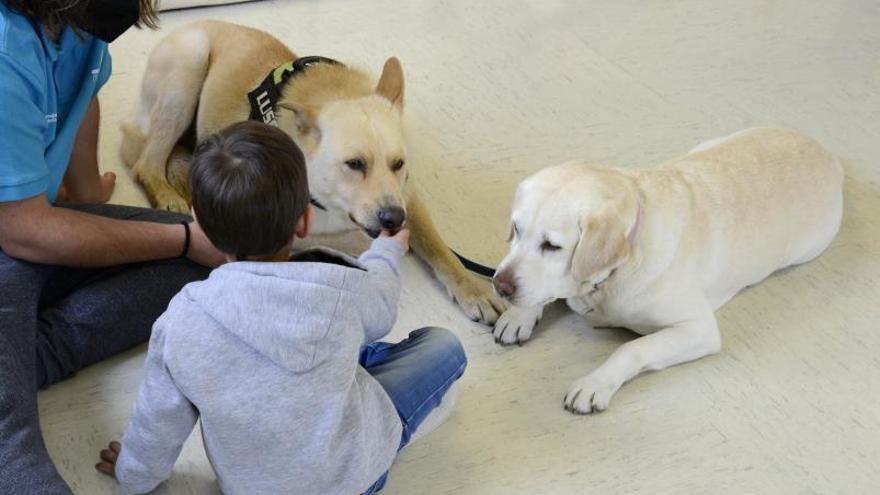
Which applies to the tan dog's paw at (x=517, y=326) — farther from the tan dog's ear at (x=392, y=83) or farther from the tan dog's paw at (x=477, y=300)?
the tan dog's ear at (x=392, y=83)

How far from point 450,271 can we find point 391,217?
219mm

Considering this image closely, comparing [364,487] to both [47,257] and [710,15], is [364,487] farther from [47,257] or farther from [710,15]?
[710,15]

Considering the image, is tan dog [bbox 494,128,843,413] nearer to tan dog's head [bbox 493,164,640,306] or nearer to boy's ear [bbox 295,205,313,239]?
tan dog's head [bbox 493,164,640,306]

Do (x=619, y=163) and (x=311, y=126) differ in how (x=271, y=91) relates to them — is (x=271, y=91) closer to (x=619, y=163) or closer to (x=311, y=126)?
(x=311, y=126)

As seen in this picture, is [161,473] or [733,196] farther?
[733,196]

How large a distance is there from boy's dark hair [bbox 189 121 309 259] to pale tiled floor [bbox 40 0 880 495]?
582 mm

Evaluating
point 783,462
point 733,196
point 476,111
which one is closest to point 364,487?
point 783,462

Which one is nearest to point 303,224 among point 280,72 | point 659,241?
point 659,241

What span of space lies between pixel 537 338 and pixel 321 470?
81cm

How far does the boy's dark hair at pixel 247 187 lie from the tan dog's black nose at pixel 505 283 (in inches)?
23.9

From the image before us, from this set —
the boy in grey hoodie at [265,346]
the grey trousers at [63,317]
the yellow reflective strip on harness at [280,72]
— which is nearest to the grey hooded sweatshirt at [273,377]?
the boy in grey hoodie at [265,346]

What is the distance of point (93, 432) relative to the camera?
188cm

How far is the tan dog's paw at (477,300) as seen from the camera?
2232 millimetres

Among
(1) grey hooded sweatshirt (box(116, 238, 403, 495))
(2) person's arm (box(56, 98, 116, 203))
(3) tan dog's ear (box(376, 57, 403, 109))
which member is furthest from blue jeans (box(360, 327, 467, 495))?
(2) person's arm (box(56, 98, 116, 203))
